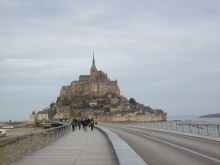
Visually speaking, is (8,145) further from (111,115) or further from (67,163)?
(111,115)

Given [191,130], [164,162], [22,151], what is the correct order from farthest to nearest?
[191,130], [22,151], [164,162]

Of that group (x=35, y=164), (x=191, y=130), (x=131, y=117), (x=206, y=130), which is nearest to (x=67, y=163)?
(x=35, y=164)

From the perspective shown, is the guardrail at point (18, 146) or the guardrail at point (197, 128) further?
the guardrail at point (197, 128)

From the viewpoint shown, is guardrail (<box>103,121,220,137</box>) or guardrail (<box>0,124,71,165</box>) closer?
guardrail (<box>0,124,71,165</box>)

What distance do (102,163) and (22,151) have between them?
364cm

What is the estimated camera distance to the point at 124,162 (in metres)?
12.1

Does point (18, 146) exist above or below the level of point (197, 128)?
below

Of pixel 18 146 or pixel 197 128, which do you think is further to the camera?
pixel 197 128

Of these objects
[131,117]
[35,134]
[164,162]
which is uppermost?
[131,117]

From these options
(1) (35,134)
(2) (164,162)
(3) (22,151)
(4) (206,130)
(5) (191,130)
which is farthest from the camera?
(5) (191,130)

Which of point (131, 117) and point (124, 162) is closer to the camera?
point (124, 162)

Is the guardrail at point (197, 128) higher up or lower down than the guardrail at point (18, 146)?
higher up

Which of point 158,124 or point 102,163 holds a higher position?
point 158,124

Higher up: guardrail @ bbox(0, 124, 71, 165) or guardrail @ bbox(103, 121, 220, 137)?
guardrail @ bbox(103, 121, 220, 137)
